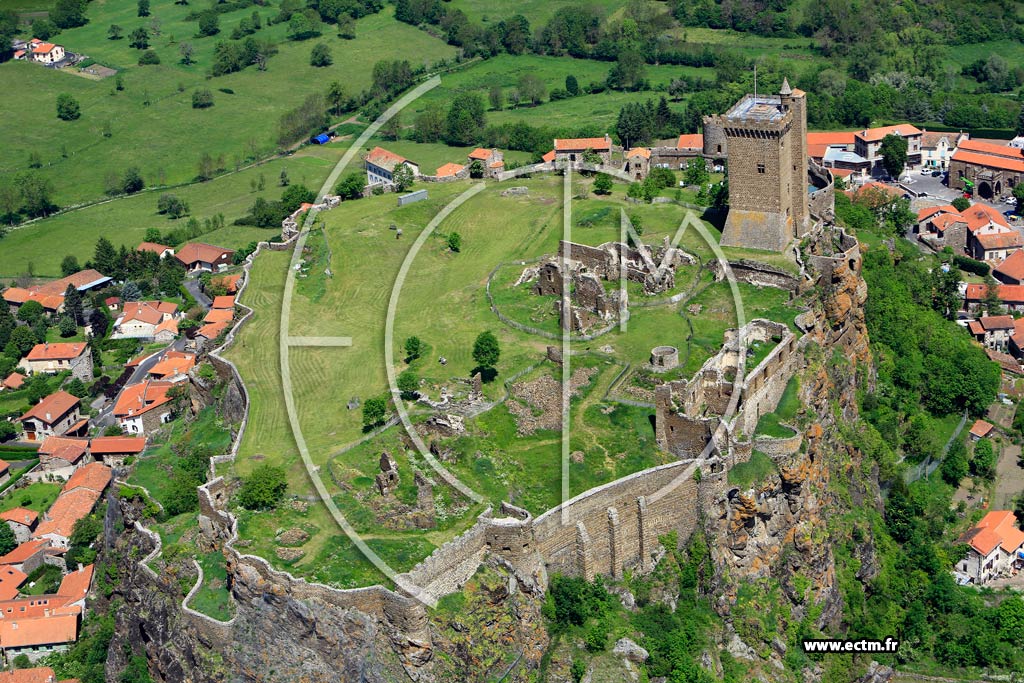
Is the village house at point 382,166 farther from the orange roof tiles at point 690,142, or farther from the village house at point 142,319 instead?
the orange roof tiles at point 690,142

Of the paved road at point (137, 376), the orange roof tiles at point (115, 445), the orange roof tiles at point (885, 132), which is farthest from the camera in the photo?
the orange roof tiles at point (885, 132)

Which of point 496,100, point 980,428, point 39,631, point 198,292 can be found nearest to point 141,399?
point 198,292

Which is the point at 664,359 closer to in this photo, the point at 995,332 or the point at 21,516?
the point at 995,332

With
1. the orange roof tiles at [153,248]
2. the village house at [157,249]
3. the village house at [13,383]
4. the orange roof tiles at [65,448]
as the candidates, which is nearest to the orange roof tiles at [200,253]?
the village house at [157,249]

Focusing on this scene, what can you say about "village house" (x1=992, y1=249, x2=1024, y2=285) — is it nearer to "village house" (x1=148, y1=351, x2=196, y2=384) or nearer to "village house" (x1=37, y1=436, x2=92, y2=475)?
"village house" (x1=148, y1=351, x2=196, y2=384)

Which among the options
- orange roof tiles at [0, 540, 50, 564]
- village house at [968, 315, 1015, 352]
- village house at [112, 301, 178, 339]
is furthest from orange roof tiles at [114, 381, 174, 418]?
village house at [968, 315, 1015, 352]

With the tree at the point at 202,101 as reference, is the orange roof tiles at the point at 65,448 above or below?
below

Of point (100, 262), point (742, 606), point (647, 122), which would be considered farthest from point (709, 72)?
point (742, 606)
